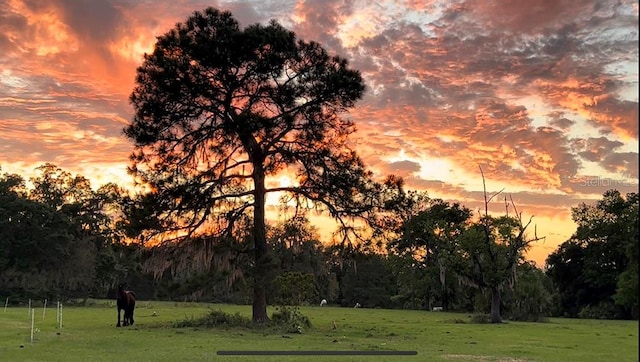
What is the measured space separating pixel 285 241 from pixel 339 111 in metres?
6.94

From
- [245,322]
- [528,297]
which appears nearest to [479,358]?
[245,322]

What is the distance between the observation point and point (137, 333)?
23.3 meters

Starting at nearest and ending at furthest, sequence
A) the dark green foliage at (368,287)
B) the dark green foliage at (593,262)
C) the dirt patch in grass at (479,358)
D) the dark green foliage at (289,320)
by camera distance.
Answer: the dirt patch in grass at (479,358) → the dark green foliage at (289,320) → the dark green foliage at (593,262) → the dark green foliage at (368,287)

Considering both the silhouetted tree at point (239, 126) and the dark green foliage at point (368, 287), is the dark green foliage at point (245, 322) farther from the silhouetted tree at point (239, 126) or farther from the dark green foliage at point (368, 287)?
the dark green foliage at point (368, 287)

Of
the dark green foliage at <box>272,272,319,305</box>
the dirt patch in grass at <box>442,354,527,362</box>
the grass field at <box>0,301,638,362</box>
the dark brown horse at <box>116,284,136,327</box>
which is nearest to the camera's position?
the grass field at <box>0,301,638,362</box>

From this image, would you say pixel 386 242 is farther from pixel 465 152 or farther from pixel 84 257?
pixel 84 257

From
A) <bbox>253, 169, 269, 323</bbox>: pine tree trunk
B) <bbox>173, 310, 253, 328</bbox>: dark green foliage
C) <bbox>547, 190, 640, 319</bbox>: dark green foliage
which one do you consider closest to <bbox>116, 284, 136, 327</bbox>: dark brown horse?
<bbox>173, 310, 253, 328</bbox>: dark green foliage

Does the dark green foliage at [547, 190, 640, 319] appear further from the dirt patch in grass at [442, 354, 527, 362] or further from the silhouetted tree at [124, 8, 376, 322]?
the dirt patch in grass at [442, 354, 527, 362]

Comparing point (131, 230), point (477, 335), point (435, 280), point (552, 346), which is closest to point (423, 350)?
point (552, 346)

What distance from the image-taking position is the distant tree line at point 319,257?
88.5ft

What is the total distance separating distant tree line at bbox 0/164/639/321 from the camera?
2698 cm

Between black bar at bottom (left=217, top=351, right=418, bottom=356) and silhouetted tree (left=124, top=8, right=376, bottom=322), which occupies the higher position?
silhouetted tree (left=124, top=8, right=376, bottom=322)

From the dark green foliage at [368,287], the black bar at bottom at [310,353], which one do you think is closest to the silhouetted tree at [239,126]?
the black bar at bottom at [310,353]

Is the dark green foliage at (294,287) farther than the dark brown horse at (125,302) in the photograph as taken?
Yes
